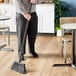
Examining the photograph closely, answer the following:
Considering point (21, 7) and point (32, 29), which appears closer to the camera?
point (21, 7)

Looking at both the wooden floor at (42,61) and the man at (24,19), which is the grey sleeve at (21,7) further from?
the wooden floor at (42,61)

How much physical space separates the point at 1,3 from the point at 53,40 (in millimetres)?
1859

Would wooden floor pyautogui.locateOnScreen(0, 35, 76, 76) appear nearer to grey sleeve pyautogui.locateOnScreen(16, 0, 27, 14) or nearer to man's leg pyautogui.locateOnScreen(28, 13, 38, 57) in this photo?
man's leg pyautogui.locateOnScreen(28, 13, 38, 57)

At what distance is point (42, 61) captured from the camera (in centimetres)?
421

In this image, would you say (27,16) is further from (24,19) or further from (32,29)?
(32,29)

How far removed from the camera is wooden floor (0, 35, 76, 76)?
360 cm

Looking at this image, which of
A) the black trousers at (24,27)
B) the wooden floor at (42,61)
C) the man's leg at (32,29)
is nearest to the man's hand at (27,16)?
the black trousers at (24,27)

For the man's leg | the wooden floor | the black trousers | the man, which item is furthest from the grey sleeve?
the wooden floor

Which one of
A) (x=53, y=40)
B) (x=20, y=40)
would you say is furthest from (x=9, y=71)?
(x=53, y=40)

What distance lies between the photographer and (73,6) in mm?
6699

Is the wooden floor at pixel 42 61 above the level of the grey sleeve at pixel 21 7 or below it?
below

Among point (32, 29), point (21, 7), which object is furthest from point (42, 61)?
point (21, 7)

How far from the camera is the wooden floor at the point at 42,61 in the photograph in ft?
11.8

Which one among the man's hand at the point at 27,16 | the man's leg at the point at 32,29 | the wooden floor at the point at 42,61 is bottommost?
the wooden floor at the point at 42,61
